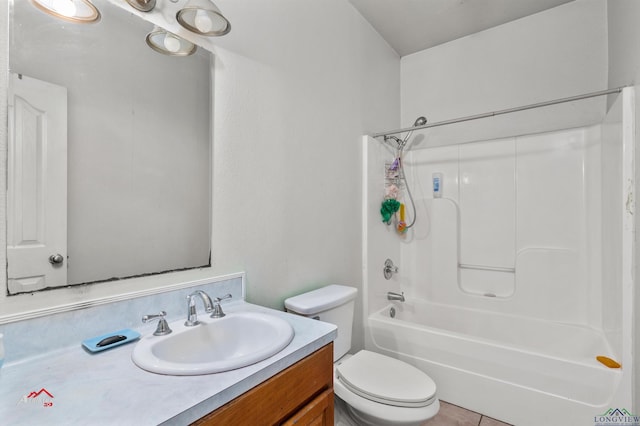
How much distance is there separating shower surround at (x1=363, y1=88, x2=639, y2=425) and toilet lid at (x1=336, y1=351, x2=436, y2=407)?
485mm

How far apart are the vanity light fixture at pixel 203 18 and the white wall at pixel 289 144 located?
4.4 inches

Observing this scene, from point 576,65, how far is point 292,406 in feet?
9.12

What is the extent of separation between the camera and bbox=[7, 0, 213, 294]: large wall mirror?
2.69 ft

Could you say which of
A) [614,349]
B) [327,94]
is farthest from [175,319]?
[614,349]

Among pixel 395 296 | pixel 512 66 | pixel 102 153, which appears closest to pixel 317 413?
pixel 102 153

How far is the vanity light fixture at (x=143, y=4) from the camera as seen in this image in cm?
101

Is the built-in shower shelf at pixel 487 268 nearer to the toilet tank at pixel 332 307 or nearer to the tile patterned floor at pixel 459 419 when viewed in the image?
the tile patterned floor at pixel 459 419

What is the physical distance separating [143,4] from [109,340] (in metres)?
1.08

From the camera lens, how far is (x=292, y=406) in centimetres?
87

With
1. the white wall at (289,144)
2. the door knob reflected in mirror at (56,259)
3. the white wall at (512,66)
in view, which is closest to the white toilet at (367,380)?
the white wall at (289,144)

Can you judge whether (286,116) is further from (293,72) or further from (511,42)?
(511,42)

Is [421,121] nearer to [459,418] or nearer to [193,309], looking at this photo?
[459,418]

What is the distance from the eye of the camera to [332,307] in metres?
1.54
